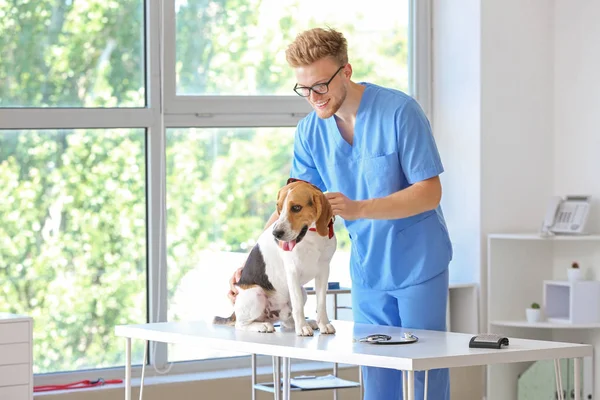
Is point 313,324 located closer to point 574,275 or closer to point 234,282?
point 234,282

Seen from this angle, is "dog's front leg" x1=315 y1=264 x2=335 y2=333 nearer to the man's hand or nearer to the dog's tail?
the man's hand

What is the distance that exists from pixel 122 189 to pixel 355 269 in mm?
1520

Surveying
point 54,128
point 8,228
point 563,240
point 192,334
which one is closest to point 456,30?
point 563,240

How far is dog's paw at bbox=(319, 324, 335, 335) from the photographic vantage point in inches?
97.7

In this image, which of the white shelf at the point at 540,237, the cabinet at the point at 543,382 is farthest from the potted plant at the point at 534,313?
the white shelf at the point at 540,237

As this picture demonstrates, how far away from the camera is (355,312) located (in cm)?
278

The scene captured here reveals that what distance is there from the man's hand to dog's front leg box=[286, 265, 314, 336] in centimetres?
19

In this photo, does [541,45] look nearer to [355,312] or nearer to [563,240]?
[563,240]

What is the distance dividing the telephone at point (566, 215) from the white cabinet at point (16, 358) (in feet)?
7.30

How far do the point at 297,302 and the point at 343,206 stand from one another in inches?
10.8

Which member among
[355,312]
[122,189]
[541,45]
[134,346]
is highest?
[541,45]

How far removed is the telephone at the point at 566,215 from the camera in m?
4.21

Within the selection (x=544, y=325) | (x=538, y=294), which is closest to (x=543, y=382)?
(x=544, y=325)

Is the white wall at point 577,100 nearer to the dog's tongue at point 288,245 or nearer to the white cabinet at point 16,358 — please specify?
the dog's tongue at point 288,245
